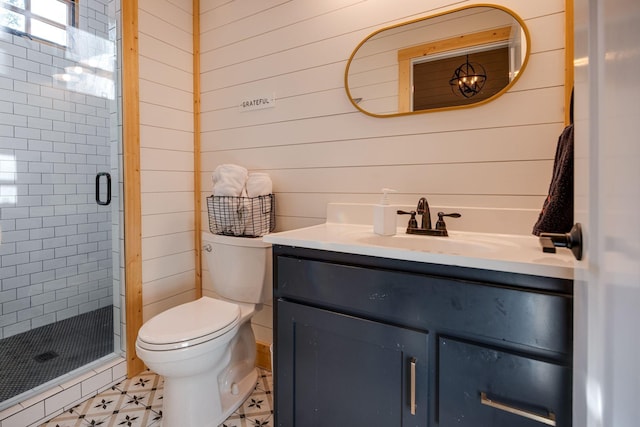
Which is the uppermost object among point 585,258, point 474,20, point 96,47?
point 96,47

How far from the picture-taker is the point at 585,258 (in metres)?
0.50

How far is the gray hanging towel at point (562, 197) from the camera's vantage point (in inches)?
32.8

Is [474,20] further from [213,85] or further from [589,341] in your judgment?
[213,85]

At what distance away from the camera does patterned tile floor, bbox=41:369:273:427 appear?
4.68 feet

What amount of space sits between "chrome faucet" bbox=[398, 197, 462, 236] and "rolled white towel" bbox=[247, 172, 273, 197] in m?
0.75

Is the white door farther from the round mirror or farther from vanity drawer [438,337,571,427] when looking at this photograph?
the round mirror

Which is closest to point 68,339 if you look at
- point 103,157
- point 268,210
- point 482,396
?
point 103,157

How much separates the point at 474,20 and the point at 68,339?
2.59m

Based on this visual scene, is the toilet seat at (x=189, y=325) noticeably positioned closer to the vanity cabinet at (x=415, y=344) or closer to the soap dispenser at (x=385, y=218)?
the vanity cabinet at (x=415, y=344)

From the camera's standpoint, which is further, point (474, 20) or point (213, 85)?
point (213, 85)

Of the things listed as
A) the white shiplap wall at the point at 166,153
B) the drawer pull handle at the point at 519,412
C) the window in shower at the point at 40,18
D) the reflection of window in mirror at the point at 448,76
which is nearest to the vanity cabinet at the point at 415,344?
the drawer pull handle at the point at 519,412

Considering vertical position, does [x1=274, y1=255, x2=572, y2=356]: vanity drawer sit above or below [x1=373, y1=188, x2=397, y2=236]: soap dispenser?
below

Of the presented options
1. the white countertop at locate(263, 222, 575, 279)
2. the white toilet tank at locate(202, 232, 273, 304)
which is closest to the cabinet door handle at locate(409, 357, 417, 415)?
the white countertop at locate(263, 222, 575, 279)

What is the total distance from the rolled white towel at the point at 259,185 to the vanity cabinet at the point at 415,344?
2.01 ft
